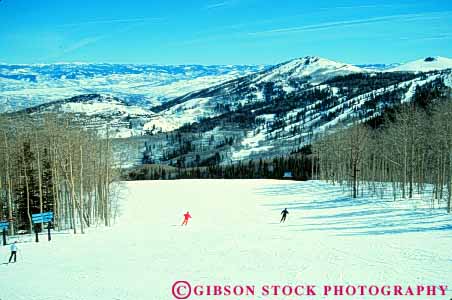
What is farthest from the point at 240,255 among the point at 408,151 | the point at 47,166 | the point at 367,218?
the point at 408,151

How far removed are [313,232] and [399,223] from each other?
22.2 feet

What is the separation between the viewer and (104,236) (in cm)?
3119

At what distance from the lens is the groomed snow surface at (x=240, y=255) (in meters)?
17.1

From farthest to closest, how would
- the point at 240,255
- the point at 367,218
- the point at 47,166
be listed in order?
the point at 47,166 < the point at 367,218 < the point at 240,255

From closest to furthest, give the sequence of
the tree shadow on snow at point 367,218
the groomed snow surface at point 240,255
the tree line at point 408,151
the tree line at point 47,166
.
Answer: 1. the groomed snow surface at point 240,255
2. the tree shadow on snow at point 367,218
3. the tree line at point 47,166
4. the tree line at point 408,151

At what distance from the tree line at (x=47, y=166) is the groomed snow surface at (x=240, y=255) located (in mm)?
4682

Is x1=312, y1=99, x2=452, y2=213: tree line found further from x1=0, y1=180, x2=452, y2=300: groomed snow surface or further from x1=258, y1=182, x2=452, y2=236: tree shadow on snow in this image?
x1=0, y1=180, x2=452, y2=300: groomed snow surface

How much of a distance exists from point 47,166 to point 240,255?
85.9 ft

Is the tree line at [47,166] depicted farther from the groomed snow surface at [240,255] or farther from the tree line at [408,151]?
the tree line at [408,151]

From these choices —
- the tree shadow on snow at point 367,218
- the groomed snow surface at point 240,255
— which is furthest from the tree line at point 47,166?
the tree shadow on snow at point 367,218

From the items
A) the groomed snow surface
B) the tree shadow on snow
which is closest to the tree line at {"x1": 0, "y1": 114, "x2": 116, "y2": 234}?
the groomed snow surface

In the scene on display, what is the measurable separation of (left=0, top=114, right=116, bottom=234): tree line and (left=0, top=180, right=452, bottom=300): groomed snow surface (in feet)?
15.4

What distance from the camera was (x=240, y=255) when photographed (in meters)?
22.3

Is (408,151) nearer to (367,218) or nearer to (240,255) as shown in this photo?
(367,218)
